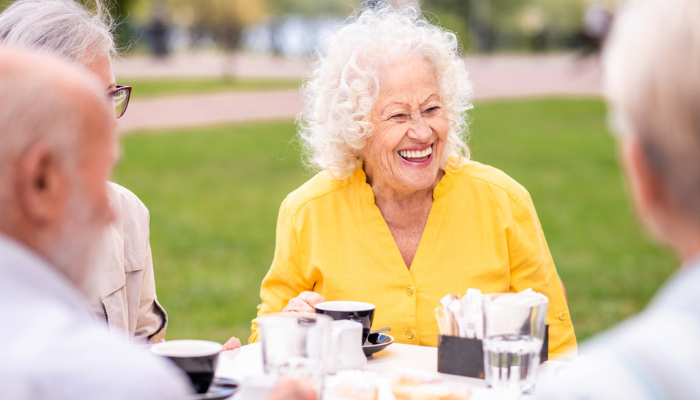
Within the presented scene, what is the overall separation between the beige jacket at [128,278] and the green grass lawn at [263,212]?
0.87 meters

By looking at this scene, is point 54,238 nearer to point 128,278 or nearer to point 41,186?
point 41,186

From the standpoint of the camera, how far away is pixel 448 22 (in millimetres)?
22906

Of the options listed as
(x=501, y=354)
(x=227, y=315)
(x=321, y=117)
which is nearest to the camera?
(x=501, y=354)

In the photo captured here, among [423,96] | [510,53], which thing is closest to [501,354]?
[423,96]

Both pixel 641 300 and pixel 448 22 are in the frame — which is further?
pixel 448 22

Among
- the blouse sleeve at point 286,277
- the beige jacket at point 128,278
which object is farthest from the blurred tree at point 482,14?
the beige jacket at point 128,278

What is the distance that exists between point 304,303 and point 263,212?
6.70 m

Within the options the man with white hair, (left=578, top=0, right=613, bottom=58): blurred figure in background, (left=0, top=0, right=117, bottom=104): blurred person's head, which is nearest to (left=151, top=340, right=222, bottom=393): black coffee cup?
the man with white hair

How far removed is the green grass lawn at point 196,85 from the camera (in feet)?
65.3

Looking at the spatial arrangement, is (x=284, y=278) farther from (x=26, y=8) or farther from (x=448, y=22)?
(x=448, y=22)

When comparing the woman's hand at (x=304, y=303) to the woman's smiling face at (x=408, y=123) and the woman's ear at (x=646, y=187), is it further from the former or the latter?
the woman's ear at (x=646, y=187)

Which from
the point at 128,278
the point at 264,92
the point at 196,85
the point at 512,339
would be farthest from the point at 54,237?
the point at 196,85

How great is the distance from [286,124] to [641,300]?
1071 cm

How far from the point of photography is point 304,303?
2.36m
